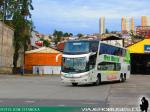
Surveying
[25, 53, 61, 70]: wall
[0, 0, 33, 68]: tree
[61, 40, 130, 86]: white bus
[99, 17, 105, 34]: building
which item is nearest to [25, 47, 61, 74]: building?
[25, 53, 61, 70]: wall

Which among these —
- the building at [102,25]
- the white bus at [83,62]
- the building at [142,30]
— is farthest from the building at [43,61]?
the building at [102,25]

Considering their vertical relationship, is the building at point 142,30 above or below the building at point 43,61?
above

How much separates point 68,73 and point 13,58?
48675 mm

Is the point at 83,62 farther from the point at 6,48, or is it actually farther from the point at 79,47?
the point at 6,48

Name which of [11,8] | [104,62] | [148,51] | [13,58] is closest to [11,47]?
[13,58]

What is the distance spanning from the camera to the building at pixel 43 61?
82438mm

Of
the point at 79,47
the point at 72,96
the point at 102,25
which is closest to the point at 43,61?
the point at 79,47

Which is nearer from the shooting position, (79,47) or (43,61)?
(79,47)

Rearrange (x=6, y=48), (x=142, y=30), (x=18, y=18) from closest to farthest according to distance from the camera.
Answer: (x=6, y=48), (x=18, y=18), (x=142, y=30)

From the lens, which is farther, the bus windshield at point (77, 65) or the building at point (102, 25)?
the building at point (102, 25)

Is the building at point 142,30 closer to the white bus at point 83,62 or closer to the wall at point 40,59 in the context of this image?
the wall at point 40,59

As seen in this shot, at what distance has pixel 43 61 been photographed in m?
84.1

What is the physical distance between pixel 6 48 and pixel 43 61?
9030 millimetres

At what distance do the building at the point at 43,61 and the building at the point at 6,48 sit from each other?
4278 millimetres
